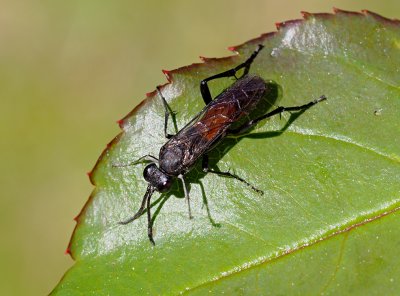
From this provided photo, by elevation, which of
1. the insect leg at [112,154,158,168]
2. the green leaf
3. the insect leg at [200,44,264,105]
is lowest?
the green leaf

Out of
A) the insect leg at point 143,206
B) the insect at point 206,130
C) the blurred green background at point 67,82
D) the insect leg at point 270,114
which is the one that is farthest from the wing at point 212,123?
the blurred green background at point 67,82

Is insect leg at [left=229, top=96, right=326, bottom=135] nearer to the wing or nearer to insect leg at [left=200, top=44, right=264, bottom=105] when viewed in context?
the wing

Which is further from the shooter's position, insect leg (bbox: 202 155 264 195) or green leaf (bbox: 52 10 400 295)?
insect leg (bbox: 202 155 264 195)

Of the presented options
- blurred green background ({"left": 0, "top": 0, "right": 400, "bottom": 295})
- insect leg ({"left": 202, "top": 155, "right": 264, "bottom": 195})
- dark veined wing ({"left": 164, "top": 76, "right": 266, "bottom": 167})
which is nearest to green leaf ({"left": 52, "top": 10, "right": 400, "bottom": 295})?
insect leg ({"left": 202, "top": 155, "right": 264, "bottom": 195})

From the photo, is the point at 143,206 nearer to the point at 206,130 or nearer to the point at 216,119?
the point at 206,130

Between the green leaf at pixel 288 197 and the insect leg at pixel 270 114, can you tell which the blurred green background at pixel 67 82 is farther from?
the green leaf at pixel 288 197
